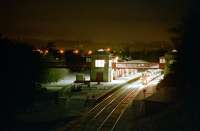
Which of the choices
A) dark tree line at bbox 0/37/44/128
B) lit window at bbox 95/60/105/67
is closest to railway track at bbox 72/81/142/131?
dark tree line at bbox 0/37/44/128

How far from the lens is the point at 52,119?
94.6 feet

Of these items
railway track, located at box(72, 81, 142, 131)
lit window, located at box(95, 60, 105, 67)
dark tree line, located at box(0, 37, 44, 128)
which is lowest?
railway track, located at box(72, 81, 142, 131)

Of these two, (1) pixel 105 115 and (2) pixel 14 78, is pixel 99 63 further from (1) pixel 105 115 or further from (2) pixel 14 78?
(2) pixel 14 78

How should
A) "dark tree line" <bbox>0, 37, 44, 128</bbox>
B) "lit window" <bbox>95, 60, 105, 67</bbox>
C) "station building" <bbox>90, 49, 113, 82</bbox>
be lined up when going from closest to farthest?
"dark tree line" <bbox>0, 37, 44, 128</bbox> < "station building" <bbox>90, 49, 113, 82</bbox> < "lit window" <bbox>95, 60, 105, 67</bbox>

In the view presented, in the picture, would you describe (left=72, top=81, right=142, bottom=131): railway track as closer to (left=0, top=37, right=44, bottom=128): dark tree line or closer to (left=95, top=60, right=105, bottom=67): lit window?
(left=0, top=37, right=44, bottom=128): dark tree line

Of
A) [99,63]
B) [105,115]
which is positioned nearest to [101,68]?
[99,63]

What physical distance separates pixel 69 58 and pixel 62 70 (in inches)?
1559

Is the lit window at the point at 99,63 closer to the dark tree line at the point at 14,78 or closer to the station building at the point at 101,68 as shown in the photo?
the station building at the point at 101,68

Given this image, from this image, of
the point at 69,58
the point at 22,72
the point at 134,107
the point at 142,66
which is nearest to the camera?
the point at 22,72

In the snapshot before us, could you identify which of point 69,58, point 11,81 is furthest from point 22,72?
point 69,58

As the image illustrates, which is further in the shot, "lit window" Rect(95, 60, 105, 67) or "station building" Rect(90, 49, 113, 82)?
"lit window" Rect(95, 60, 105, 67)

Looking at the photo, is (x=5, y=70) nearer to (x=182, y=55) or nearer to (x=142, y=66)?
(x=182, y=55)

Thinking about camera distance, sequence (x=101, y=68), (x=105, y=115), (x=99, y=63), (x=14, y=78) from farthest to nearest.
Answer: (x=99, y=63) < (x=101, y=68) < (x=105, y=115) < (x=14, y=78)

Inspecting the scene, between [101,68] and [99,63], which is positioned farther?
[99,63]
